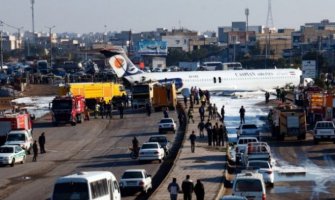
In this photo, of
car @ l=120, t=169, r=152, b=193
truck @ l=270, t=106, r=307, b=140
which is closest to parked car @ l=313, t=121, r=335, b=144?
truck @ l=270, t=106, r=307, b=140

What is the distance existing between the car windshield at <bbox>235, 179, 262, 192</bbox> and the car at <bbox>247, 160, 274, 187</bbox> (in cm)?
540

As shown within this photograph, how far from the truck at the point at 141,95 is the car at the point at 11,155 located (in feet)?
103

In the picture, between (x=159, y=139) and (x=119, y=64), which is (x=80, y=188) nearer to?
(x=159, y=139)

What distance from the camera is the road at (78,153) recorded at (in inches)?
1497

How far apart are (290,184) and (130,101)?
45.9 meters

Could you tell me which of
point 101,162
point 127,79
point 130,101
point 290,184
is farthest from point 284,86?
point 290,184

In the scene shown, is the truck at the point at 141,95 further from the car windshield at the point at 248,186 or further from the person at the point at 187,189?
the car windshield at the point at 248,186

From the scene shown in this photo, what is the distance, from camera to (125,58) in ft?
330

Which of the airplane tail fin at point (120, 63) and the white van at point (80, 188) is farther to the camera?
the airplane tail fin at point (120, 63)

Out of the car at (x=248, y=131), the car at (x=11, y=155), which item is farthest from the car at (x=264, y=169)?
the car at (x=248, y=131)

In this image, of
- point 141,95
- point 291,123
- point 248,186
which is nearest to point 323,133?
point 291,123

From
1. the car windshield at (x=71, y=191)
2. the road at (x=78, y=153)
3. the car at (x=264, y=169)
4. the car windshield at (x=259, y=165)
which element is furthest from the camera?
the road at (x=78, y=153)

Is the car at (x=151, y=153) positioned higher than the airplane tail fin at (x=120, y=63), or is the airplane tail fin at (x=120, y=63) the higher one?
the airplane tail fin at (x=120, y=63)

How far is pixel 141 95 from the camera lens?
255 ft
